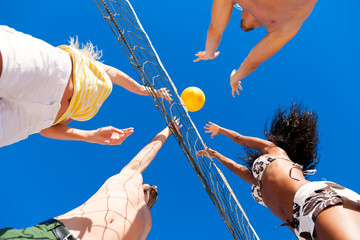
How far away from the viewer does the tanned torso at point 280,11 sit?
73.9 inches

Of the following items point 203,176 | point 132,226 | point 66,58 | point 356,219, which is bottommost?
point 356,219

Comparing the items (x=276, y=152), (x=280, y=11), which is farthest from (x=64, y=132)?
(x=276, y=152)

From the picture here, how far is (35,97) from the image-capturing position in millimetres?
1793

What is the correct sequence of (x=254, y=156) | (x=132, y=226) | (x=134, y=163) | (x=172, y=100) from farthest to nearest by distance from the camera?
(x=254, y=156) < (x=172, y=100) < (x=134, y=163) < (x=132, y=226)

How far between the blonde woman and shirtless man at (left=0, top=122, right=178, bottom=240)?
0.76 meters

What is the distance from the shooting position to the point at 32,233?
2072mm

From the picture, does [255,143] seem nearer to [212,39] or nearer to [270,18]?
[212,39]

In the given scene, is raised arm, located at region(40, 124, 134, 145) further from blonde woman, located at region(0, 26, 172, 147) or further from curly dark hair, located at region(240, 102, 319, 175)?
curly dark hair, located at region(240, 102, 319, 175)

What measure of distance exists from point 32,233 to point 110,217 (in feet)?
2.78

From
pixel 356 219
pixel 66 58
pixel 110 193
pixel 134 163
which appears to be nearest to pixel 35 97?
pixel 66 58

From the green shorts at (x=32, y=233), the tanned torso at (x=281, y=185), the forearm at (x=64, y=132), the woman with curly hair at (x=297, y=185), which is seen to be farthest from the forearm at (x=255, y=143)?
the green shorts at (x=32, y=233)

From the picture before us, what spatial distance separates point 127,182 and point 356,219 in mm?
2380

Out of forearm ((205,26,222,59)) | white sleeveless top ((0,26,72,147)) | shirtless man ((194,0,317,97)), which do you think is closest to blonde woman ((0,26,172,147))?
white sleeveless top ((0,26,72,147))

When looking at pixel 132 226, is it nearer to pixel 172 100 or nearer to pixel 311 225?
pixel 311 225
